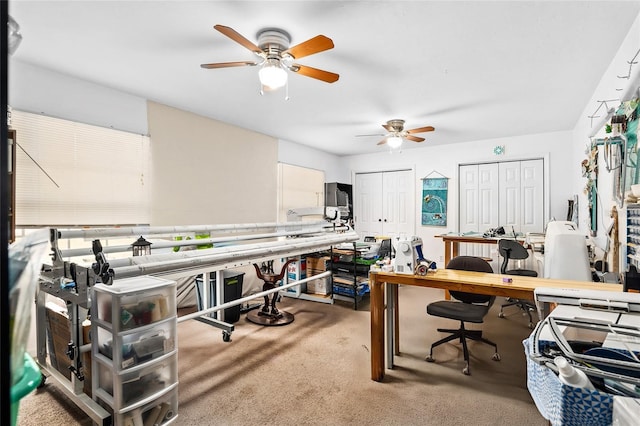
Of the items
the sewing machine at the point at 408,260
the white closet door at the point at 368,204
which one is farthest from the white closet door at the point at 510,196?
the sewing machine at the point at 408,260

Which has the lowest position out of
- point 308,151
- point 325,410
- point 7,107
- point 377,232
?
point 325,410

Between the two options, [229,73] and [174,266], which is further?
[229,73]

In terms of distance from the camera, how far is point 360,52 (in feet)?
8.26

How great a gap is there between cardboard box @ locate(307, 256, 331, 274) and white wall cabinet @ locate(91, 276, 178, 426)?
286cm

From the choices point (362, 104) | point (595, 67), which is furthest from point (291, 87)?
point (595, 67)

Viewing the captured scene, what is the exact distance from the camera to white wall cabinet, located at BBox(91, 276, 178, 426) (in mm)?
1568

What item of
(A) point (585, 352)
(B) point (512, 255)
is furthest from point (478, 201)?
(A) point (585, 352)

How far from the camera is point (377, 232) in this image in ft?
22.6

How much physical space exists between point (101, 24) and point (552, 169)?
604cm

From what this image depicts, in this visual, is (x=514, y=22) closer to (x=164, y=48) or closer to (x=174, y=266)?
(x=164, y=48)

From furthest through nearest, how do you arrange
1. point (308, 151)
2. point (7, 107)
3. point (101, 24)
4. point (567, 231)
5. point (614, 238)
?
point (308, 151)
point (567, 231)
point (614, 238)
point (101, 24)
point (7, 107)

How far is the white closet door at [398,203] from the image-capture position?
21.1 feet

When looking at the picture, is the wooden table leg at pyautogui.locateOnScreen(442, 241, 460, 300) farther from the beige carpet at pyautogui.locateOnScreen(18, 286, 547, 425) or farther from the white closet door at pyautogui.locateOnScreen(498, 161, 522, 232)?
the beige carpet at pyautogui.locateOnScreen(18, 286, 547, 425)

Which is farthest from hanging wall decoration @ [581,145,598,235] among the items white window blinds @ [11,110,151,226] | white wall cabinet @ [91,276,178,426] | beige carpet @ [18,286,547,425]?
white window blinds @ [11,110,151,226]
